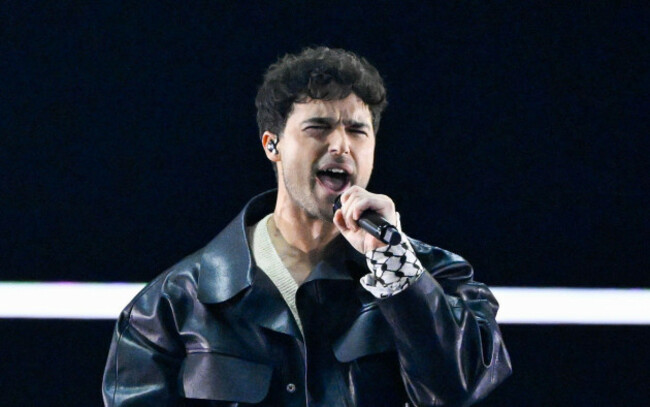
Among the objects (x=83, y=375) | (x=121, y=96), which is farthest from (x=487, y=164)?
(x=83, y=375)

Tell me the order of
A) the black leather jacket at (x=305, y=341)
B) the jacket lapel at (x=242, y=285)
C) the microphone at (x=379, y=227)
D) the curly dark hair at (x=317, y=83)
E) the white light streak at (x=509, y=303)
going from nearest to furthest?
the microphone at (x=379, y=227), the black leather jacket at (x=305, y=341), the jacket lapel at (x=242, y=285), the curly dark hair at (x=317, y=83), the white light streak at (x=509, y=303)

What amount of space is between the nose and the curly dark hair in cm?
6

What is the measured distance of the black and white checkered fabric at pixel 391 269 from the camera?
5.03ft

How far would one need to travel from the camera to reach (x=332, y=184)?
1752 mm

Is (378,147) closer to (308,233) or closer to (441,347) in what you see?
(308,233)

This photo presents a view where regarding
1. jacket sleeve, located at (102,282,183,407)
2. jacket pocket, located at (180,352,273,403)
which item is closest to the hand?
jacket pocket, located at (180,352,273,403)

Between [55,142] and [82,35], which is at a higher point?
[82,35]

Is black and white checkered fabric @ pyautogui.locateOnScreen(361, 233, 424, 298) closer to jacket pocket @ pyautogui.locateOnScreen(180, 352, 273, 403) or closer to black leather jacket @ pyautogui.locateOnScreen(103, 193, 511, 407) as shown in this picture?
black leather jacket @ pyautogui.locateOnScreen(103, 193, 511, 407)

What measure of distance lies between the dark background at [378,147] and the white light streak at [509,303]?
0.02 meters

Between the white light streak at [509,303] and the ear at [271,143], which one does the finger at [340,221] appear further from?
the white light streak at [509,303]

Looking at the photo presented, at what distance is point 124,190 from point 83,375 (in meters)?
0.40

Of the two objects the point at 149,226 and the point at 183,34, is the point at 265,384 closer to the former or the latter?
the point at 149,226

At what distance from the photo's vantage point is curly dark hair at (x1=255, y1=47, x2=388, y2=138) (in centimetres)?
180

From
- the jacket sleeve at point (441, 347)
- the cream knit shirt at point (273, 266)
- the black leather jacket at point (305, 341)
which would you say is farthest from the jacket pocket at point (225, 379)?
the jacket sleeve at point (441, 347)
